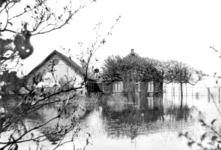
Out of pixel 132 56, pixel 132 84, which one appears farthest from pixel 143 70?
pixel 132 84

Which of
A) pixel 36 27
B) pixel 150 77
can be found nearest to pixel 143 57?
pixel 150 77

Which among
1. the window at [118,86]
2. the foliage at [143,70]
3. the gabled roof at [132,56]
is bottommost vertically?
the window at [118,86]

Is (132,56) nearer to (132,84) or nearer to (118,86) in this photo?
(118,86)

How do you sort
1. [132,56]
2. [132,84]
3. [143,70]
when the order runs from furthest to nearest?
[132,56] → [143,70] → [132,84]

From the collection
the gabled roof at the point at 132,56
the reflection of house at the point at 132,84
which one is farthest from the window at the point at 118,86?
the gabled roof at the point at 132,56

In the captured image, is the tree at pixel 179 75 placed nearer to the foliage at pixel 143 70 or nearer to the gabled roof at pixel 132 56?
the foliage at pixel 143 70

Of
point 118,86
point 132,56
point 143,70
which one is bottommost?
point 118,86

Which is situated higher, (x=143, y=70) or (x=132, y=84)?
(x=143, y=70)

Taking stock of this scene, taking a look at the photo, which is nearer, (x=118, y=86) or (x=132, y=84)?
(x=132, y=84)

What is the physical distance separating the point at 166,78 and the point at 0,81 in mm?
35526

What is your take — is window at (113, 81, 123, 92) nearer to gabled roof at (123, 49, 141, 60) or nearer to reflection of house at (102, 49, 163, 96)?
reflection of house at (102, 49, 163, 96)

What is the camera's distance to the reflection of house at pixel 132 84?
2854 cm

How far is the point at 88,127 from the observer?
474 inches

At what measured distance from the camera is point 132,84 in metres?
27.9
